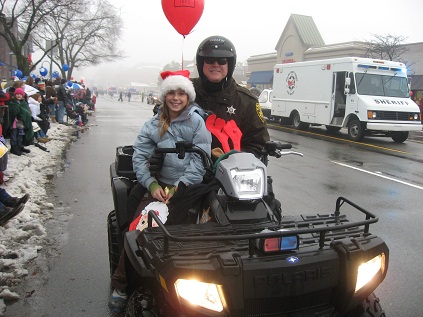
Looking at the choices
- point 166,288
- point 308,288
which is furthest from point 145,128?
point 308,288

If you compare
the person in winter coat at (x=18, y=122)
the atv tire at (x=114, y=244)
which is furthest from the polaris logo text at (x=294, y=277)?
the person in winter coat at (x=18, y=122)

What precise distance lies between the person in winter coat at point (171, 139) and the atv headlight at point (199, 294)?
1.12m

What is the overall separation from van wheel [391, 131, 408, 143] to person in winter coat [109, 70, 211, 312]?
48.2 feet

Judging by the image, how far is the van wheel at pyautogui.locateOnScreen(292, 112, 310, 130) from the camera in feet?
65.5

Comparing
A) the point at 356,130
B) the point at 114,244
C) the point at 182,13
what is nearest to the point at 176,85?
the point at 114,244

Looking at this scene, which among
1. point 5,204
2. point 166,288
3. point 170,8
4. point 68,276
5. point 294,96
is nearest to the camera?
point 166,288

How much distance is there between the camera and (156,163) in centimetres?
291

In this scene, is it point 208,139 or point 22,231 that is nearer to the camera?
point 208,139

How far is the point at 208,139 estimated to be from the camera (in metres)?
3.05

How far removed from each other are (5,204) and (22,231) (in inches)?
22.7

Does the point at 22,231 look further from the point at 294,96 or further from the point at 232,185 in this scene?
the point at 294,96

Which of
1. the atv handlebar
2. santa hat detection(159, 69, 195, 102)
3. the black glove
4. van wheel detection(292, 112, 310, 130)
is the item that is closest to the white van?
van wheel detection(292, 112, 310, 130)

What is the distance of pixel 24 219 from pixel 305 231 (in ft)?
13.8

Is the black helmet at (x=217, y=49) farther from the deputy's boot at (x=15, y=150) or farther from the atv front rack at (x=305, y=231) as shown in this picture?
the deputy's boot at (x=15, y=150)
